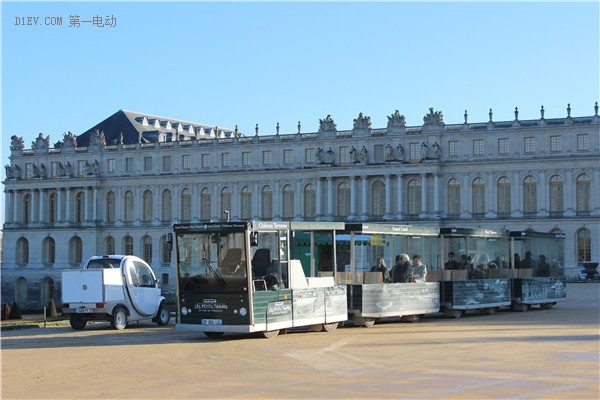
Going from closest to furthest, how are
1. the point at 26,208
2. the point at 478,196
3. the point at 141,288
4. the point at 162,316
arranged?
the point at 141,288 < the point at 162,316 < the point at 478,196 < the point at 26,208

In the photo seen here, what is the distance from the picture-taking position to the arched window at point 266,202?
293 ft

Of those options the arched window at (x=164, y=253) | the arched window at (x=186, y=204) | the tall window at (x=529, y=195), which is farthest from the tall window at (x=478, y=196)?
the arched window at (x=164, y=253)

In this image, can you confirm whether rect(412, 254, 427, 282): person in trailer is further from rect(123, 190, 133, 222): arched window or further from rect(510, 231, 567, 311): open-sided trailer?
rect(123, 190, 133, 222): arched window

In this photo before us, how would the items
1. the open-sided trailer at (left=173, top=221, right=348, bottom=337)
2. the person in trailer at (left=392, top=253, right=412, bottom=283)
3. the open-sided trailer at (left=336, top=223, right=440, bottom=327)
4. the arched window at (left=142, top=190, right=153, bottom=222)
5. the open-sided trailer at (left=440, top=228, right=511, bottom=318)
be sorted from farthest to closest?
the arched window at (left=142, top=190, right=153, bottom=222) < the open-sided trailer at (left=440, top=228, right=511, bottom=318) < the person in trailer at (left=392, top=253, right=412, bottom=283) < the open-sided trailer at (left=336, top=223, right=440, bottom=327) < the open-sided trailer at (left=173, top=221, right=348, bottom=337)

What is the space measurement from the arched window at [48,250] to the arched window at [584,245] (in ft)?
174

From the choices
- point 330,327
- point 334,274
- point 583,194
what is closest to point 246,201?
point 583,194

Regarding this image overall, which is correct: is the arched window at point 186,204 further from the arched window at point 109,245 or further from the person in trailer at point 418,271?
the person in trailer at point 418,271

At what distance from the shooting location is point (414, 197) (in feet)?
274

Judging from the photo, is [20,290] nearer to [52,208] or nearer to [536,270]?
[52,208]

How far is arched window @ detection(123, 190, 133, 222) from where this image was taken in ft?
315

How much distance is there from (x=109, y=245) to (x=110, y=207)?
12.7ft

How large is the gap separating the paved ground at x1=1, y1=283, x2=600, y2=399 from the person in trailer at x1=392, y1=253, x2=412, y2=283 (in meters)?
1.68

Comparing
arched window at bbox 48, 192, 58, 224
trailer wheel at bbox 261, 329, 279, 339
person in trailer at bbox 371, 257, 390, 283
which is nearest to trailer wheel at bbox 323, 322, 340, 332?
trailer wheel at bbox 261, 329, 279, 339

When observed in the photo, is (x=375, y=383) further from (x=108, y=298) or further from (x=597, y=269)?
(x=597, y=269)
